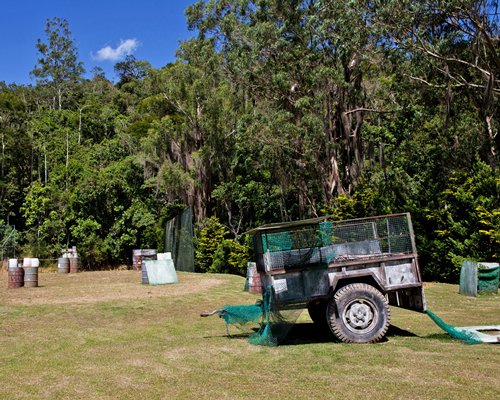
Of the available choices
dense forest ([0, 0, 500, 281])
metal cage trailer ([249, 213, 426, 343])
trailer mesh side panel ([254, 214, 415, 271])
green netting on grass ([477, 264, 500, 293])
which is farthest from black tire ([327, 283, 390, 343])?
dense forest ([0, 0, 500, 281])

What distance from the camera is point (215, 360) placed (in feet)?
23.6

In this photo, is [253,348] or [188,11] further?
[188,11]

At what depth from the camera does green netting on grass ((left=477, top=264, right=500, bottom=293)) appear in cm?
1473

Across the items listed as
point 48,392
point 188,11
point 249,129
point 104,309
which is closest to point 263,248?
point 48,392

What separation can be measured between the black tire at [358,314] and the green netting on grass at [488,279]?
8.29 meters

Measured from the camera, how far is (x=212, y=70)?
106 ft

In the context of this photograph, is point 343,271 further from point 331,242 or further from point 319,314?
point 319,314

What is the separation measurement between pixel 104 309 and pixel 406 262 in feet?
25.6

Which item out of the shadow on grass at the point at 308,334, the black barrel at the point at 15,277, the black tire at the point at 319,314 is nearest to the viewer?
the shadow on grass at the point at 308,334

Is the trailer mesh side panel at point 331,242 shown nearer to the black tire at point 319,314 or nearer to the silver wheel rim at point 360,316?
the silver wheel rim at point 360,316

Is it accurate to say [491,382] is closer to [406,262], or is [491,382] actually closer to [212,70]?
[406,262]

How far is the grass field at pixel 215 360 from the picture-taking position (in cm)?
557

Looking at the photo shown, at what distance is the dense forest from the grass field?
10326 mm

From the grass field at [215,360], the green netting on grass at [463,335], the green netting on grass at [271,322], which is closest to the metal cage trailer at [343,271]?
the green netting on grass at [271,322]
